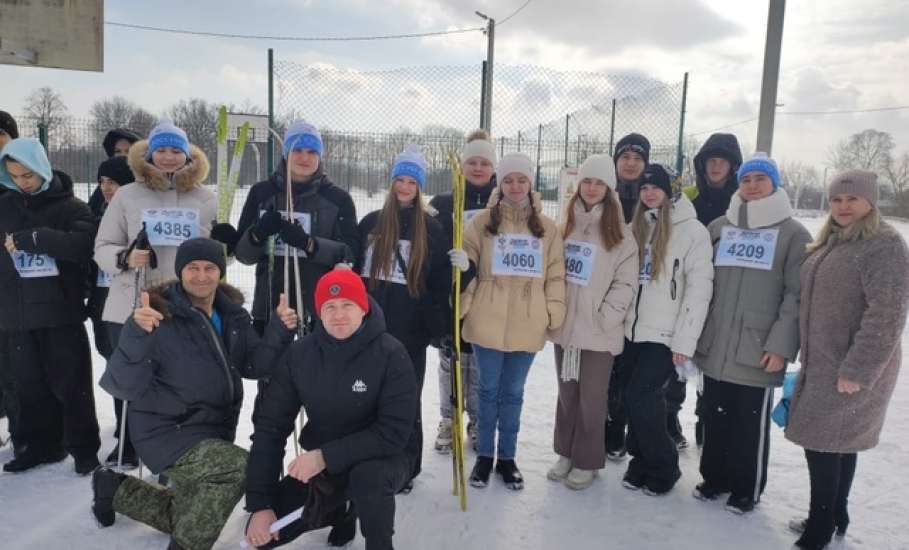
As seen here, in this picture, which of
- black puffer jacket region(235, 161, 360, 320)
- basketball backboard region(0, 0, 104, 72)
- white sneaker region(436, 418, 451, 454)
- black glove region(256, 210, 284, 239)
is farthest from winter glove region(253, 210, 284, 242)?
basketball backboard region(0, 0, 104, 72)

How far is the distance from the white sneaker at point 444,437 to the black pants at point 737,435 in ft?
5.22

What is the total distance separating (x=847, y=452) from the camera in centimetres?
281

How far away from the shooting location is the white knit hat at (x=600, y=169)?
10.9 feet

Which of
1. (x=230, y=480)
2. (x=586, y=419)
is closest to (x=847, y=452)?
(x=586, y=419)

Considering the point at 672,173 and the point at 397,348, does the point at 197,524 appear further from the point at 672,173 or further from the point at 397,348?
the point at 672,173

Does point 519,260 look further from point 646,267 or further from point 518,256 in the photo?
point 646,267

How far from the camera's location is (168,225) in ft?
10.8

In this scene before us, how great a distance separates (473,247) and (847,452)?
210 centimetres

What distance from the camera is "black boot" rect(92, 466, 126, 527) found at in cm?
284

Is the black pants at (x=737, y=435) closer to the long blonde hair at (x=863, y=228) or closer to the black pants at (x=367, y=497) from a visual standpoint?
the long blonde hair at (x=863, y=228)

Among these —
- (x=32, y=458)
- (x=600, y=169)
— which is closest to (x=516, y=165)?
(x=600, y=169)

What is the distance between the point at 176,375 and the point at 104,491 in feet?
2.32

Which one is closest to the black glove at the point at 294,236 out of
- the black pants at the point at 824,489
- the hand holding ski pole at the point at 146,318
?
the hand holding ski pole at the point at 146,318

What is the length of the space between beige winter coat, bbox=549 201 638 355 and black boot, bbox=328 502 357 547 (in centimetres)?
149
